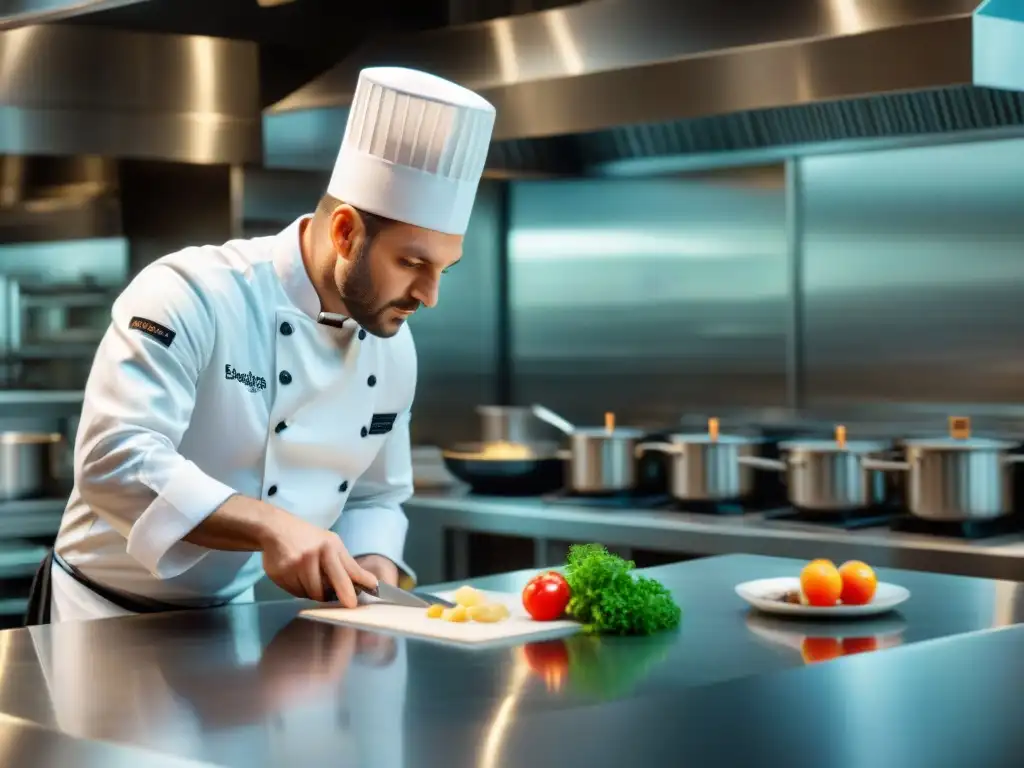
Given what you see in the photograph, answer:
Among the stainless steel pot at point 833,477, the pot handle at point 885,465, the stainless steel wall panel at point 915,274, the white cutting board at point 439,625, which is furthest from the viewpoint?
the stainless steel wall panel at point 915,274

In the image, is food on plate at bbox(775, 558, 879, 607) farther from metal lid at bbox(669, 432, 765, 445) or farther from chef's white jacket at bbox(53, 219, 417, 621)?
metal lid at bbox(669, 432, 765, 445)

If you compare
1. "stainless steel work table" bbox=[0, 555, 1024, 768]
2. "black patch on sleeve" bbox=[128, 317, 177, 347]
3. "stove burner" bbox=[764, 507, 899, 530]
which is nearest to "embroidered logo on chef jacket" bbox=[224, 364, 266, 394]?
"black patch on sleeve" bbox=[128, 317, 177, 347]

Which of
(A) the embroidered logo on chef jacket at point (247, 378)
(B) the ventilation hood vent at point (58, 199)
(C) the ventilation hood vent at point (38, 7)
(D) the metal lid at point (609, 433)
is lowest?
(D) the metal lid at point (609, 433)

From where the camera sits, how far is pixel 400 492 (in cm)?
273

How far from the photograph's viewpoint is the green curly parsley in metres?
1.99

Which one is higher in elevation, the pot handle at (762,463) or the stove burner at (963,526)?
the pot handle at (762,463)

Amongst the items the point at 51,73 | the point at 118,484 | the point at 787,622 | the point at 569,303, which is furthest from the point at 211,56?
the point at 787,622

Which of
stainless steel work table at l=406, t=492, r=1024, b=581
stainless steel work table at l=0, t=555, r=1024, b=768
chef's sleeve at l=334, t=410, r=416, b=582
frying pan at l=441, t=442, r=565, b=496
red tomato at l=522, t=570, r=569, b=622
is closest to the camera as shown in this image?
stainless steel work table at l=0, t=555, r=1024, b=768

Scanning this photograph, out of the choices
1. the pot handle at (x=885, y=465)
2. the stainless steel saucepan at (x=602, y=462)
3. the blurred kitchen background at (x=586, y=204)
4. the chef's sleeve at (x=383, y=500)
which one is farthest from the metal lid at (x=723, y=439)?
the chef's sleeve at (x=383, y=500)

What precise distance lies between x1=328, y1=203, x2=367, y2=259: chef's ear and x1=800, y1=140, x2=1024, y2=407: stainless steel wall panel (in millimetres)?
2104

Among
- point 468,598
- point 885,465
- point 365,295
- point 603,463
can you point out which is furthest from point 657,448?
point 468,598

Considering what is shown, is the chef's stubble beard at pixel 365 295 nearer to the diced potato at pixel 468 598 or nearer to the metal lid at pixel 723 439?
the diced potato at pixel 468 598

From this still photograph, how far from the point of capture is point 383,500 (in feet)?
8.84

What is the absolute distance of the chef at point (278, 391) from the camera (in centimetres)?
213
